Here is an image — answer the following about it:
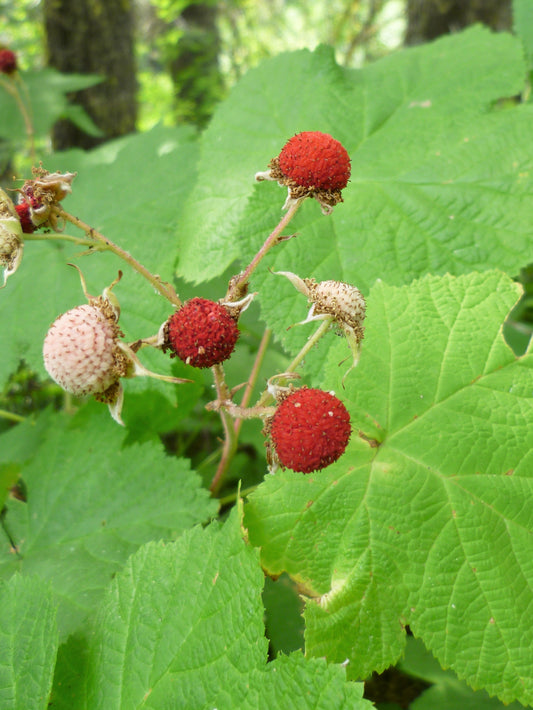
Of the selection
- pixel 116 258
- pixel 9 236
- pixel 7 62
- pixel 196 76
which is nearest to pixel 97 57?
pixel 7 62

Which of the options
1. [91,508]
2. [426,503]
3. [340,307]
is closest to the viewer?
[340,307]

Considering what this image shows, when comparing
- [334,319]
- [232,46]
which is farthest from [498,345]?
[232,46]

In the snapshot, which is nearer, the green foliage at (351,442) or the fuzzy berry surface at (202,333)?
the fuzzy berry surface at (202,333)

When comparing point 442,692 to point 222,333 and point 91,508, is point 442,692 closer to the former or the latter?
point 91,508

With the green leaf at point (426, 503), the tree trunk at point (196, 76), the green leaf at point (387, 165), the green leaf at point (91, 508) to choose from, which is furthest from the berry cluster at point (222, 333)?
the tree trunk at point (196, 76)

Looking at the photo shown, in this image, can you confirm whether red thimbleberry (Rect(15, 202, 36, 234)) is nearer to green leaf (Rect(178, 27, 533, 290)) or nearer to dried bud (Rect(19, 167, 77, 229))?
dried bud (Rect(19, 167, 77, 229))

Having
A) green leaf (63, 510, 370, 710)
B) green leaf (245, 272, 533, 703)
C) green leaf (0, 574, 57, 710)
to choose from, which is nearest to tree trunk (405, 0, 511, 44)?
green leaf (245, 272, 533, 703)

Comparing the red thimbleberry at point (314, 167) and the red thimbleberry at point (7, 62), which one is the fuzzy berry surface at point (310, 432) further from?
the red thimbleberry at point (7, 62)
